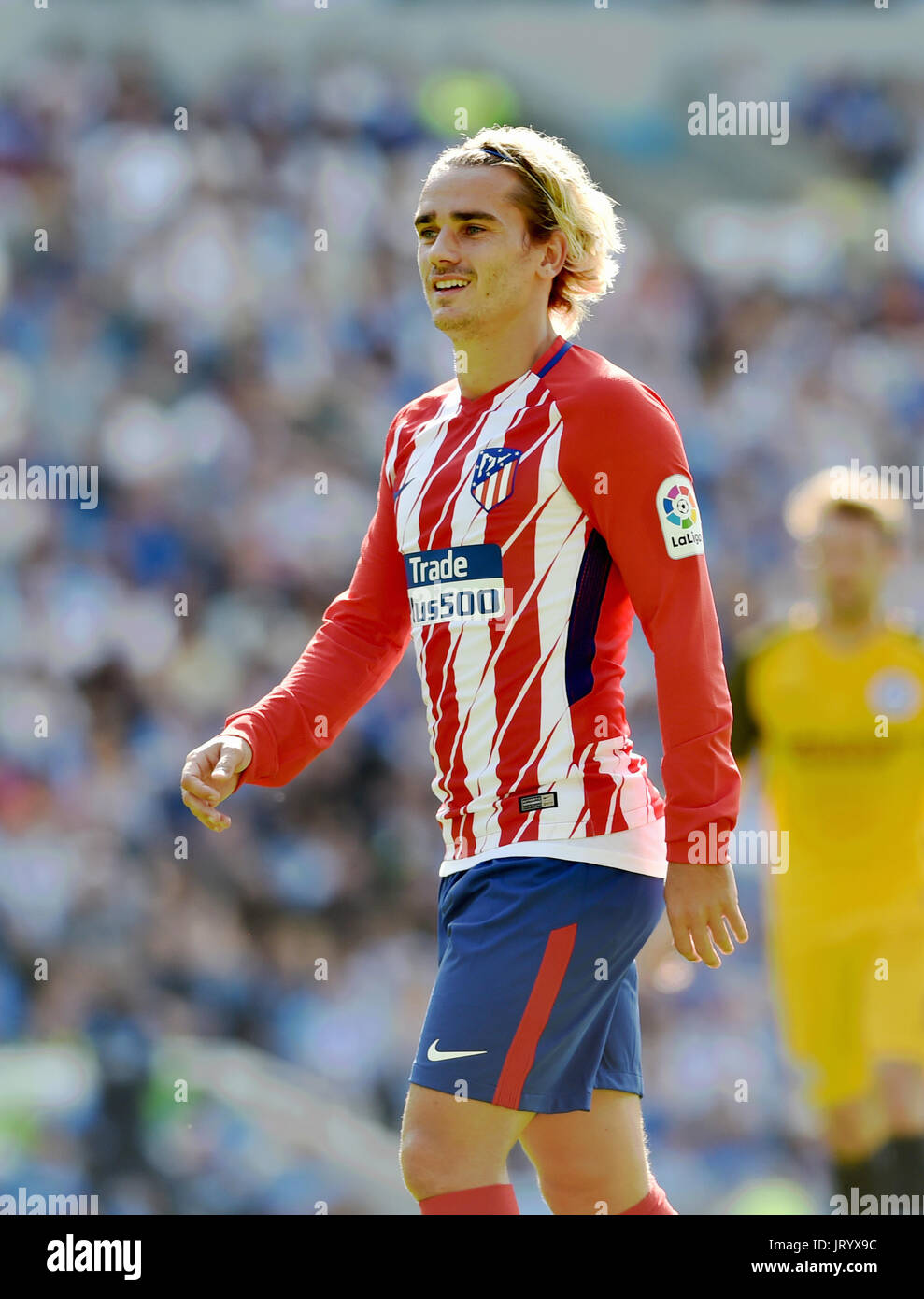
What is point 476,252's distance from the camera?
278 cm

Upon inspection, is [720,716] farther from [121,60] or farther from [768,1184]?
[121,60]

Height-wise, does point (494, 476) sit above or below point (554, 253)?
below

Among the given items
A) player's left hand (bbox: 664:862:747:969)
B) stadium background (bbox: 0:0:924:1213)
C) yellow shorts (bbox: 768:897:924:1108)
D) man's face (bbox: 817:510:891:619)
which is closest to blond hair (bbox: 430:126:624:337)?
player's left hand (bbox: 664:862:747:969)

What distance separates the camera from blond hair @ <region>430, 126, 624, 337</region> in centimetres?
285

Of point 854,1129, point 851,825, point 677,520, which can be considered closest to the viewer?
point 677,520

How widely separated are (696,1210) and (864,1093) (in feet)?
3.58

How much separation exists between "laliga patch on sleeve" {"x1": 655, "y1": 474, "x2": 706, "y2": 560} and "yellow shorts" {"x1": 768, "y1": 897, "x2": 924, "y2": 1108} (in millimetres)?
2667

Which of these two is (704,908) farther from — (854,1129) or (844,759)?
(854,1129)

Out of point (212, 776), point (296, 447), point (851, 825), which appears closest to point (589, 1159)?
point (212, 776)

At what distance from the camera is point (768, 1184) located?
591cm

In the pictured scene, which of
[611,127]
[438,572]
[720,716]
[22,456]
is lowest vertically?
→ [720,716]

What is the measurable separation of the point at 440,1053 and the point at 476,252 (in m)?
1.30

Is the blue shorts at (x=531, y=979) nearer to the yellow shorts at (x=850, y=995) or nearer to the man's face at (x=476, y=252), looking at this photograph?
the man's face at (x=476, y=252)
